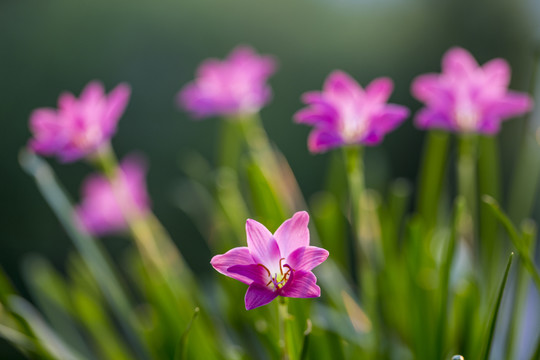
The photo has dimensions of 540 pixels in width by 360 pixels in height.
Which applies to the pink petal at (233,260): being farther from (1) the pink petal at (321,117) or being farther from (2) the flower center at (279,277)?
(1) the pink petal at (321,117)

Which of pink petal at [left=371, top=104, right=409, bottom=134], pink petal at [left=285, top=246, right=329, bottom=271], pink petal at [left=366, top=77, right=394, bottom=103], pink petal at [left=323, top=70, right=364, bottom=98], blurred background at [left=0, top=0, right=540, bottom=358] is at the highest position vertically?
blurred background at [left=0, top=0, right=540, bottom=358]

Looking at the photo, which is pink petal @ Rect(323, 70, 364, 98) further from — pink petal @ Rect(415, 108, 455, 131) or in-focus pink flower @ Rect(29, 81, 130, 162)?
in-focus pink flower @ Rect(29, 81, 130, 162)

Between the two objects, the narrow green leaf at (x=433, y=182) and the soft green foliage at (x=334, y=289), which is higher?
the narrow green leaf at (x=433, y=182)

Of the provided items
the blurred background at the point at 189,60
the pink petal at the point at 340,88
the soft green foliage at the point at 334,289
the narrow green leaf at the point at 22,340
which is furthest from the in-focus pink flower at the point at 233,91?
the blurred background at the point at 189,60

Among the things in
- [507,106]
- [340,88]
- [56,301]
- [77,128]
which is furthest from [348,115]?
[56,301]

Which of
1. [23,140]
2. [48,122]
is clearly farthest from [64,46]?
[48,122]

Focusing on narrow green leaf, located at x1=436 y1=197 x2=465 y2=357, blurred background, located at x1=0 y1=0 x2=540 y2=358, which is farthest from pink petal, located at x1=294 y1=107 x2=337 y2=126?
blurred background, located at x1=0 y1=0 x2=540 y2=358

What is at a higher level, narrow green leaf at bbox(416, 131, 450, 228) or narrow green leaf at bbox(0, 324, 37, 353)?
narrow green leaf at bbox(416, 131, 450, 228)
